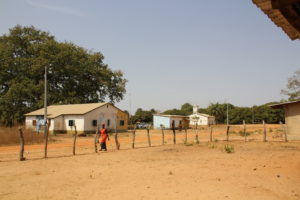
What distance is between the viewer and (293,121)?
76.4 ft

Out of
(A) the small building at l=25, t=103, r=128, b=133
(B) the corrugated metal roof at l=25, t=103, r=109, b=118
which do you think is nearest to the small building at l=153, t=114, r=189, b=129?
(A) the small building at l=25, t=103, r=128, b=133

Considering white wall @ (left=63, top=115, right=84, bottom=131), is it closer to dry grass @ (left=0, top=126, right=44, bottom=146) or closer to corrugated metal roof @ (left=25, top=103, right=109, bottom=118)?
corrugated metal roof @ (left=25, top=103, right=109, bottom=118)

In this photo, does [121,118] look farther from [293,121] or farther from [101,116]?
[293,121]

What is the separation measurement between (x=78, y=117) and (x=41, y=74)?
14937 mm

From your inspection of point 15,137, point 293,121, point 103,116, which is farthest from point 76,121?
point 293,121

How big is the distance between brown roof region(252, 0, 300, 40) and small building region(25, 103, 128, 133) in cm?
3111

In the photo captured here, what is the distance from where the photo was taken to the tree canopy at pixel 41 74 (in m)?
44.9

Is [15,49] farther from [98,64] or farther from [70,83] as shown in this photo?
A: [98,64]

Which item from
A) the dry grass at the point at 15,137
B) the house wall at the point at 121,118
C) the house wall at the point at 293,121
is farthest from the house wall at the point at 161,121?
the house wall at the point at 293,121

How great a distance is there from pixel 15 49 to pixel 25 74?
4.65 metres

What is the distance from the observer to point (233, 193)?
24.2 ft

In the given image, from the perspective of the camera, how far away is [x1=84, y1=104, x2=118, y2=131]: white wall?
36844 millimetres

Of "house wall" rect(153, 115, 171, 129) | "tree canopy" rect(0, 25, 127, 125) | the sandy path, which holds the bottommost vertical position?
the sandy path

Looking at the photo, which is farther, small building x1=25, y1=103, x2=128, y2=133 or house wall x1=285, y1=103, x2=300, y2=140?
small building x1=25, y1=103, x2=128, y2=133
